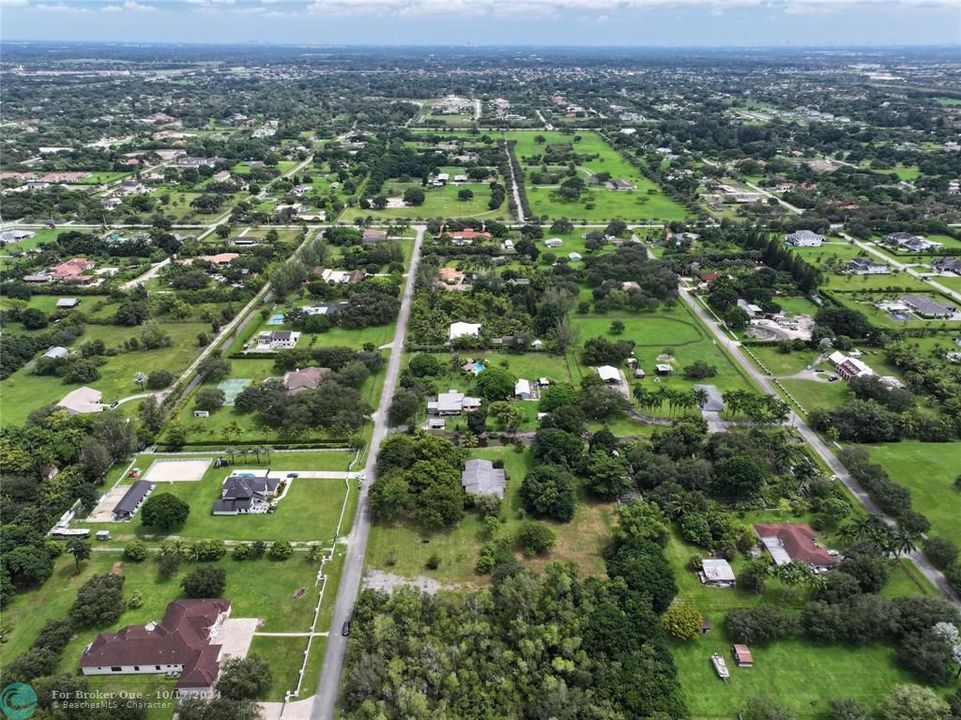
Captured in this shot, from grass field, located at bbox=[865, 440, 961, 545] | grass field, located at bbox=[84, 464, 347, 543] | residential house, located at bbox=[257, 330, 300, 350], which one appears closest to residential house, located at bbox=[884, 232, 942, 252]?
grass field, located at bbox=[865, 440, 961, 545]

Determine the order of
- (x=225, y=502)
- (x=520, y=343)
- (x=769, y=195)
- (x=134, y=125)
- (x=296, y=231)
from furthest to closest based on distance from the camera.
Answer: (x=134, y=125), (x=769, y=195), (x=296, y=231), (x=520, y=343), (x=225, y=502)

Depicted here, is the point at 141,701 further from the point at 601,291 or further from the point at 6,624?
the point at 601,291

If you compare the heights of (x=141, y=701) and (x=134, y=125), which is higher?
(x=134, y=125)

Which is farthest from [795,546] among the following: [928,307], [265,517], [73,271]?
[73,271]

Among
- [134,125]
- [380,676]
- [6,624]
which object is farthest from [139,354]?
[134,125]

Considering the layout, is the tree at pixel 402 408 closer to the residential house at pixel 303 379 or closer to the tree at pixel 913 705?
the residential house at pixel 303 379

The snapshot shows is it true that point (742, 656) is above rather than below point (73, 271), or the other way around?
below

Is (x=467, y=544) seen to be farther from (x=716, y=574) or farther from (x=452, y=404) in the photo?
(x=452, y=404)
